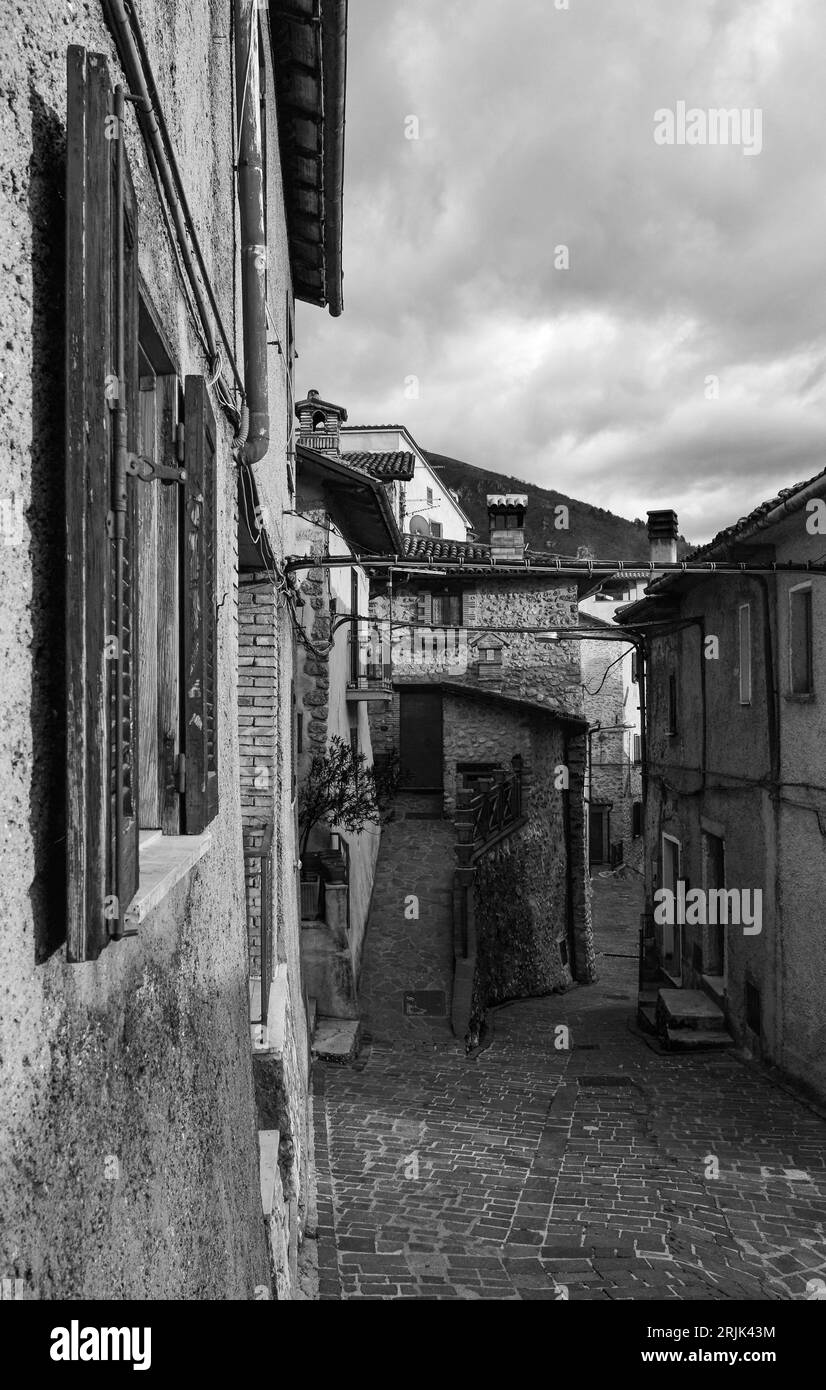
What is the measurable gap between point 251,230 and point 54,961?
3901mm

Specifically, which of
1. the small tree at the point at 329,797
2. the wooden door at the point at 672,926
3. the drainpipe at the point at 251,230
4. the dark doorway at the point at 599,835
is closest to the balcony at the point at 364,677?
the small tree at the point at 329,797

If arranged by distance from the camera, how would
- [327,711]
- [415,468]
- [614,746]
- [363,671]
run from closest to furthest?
[327,711] < [363,671] < [415,468] < [614,746]

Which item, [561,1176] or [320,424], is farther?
[320,424]

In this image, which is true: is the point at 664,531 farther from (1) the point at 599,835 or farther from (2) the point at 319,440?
(1) the point at 599,835

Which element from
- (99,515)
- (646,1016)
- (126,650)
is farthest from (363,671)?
(99,515)

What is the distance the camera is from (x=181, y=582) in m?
2.56

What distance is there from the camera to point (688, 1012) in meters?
12.0

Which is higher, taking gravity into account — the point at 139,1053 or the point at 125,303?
the point at 125,303

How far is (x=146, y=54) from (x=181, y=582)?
1.22m

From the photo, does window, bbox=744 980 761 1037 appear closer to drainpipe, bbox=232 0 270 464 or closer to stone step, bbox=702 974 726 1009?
stone step, bbox=702 974 726 1009
